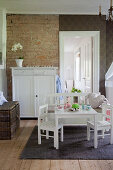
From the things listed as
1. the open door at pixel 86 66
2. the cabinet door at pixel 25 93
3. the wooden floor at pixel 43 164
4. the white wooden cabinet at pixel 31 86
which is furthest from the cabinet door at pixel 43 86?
the wooden floor at pixel 43 164

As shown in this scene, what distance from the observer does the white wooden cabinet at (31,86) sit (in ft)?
16.3

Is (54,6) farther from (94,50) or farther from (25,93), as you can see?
(25,93)

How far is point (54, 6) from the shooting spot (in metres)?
4.93

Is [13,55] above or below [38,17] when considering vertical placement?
below

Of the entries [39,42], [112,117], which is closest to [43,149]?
[112,117]

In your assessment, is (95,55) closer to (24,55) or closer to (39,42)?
(39,42)

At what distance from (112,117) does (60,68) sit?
8.44ft

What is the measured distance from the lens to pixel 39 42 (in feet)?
17.9

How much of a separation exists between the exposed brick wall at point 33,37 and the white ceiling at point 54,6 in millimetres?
206

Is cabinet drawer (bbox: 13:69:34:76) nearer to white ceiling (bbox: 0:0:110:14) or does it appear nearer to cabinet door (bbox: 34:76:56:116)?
cabinet door (bbox: 34:76:56:116)

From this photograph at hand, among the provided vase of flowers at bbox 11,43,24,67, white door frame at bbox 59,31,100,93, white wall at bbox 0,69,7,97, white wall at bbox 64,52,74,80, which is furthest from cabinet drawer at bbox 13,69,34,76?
white wall at bbox 64,52,74,80

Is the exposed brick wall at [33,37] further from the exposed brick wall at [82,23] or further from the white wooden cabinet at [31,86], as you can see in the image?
the white wooden cabinet at [31,86]

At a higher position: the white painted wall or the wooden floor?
the white painted wall

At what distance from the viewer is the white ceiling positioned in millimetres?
4676
